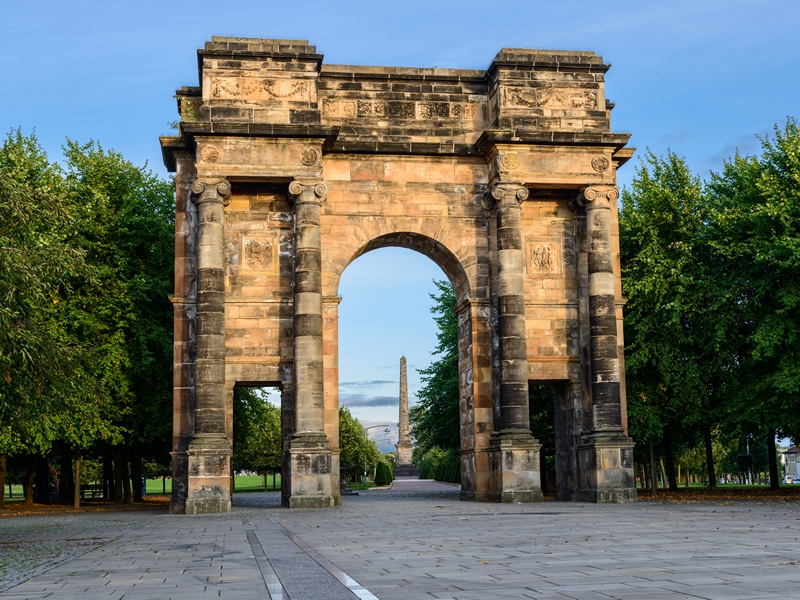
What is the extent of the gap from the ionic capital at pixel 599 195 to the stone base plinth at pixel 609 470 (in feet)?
23.0

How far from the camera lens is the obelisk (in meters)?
99.1

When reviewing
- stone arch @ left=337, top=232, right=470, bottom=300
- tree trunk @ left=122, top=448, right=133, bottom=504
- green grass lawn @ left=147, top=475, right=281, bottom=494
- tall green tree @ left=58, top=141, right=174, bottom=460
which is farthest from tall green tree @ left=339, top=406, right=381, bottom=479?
stone arch @ left=337, top=232, right=470, bottom=300

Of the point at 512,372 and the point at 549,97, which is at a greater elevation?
the point at 549,97

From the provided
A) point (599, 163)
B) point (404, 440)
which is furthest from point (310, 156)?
point (404, 440)

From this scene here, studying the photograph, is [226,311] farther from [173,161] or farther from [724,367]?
[724,367]

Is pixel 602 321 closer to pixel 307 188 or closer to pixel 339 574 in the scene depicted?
pixel 307 188

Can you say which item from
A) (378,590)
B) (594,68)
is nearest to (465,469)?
(594,68)

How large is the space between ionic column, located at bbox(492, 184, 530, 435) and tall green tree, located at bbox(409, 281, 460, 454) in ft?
40.4

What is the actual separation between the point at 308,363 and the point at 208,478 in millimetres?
4243

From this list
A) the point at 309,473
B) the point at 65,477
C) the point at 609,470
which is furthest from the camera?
the point at 65,477

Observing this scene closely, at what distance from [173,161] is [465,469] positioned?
13.5 metres

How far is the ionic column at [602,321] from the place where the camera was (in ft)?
90.0

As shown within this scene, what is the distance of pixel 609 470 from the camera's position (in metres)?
26.8

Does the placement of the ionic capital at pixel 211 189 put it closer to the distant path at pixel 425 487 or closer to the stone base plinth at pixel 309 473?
the stone base plinth at pixel 309 473
